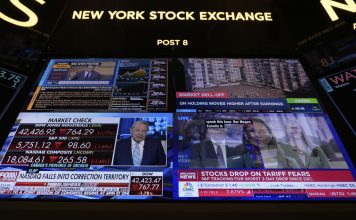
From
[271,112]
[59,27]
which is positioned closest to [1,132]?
[59,27]

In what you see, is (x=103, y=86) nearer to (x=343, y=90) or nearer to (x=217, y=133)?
(x=217, y=133)

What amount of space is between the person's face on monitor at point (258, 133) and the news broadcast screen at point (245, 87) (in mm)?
170

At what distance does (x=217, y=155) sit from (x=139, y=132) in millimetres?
585

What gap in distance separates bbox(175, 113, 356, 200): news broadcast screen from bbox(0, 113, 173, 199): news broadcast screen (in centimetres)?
17

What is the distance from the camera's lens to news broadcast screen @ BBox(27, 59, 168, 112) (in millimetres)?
3082

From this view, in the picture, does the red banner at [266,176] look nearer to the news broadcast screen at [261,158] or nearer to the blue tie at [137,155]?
the news broadcast screen at [261,158]

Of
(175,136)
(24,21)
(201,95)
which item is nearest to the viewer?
(175,136)

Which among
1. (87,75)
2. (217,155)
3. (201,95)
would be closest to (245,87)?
(201,95)

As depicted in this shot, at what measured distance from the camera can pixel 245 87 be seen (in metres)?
3.25

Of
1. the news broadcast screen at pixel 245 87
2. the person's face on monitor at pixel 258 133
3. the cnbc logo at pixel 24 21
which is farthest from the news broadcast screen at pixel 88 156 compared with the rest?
the cnbc logo at pixel 24 21

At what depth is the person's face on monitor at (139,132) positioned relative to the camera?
2832mm

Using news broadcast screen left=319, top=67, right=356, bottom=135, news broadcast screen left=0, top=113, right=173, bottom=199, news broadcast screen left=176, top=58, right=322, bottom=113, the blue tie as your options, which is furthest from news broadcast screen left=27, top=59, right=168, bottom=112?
news broadcast screen left=319, top=67, right=356, bottom=135

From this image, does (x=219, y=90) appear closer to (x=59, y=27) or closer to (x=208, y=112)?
(x=208, y=112)

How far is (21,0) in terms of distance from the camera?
3975 mm
